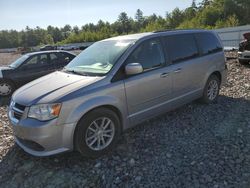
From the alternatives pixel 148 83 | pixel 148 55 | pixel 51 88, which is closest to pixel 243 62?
pixel 148 55

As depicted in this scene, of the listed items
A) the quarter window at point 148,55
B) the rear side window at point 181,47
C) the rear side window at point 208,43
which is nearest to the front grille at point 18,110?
the quarter window at point 148,55

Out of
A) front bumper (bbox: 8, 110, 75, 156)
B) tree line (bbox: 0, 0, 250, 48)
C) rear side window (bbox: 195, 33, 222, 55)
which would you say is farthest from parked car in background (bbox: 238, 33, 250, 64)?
tree line (bbox: 0, 0, 250, 48)

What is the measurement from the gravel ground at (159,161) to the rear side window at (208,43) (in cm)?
155

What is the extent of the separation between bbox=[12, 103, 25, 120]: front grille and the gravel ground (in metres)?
0.75

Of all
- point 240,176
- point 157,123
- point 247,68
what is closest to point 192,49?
point 157,123

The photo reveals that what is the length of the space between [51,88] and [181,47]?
272 centimetres

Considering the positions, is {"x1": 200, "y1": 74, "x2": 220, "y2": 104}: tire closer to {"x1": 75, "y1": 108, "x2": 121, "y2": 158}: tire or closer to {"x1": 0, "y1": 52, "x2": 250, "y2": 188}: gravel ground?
{"x1": 0, "y1": 52, "x2": 250, "y2": 188}: gravel ground

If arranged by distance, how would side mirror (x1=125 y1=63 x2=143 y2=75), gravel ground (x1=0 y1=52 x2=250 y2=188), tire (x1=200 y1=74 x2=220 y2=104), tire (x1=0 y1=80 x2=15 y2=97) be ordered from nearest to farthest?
gravel ground (x1=0 y1=52 x2=250 y2=188) < side mirror (x1=125 y1=63 x2=143 y2=75) < tire (x1=200 y1=74 x2=220 y2=104) < tire (x1=0 y1=80 x2=15 y2=97)

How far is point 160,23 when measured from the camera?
7456 centimetres

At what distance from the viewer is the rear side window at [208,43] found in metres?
5.80

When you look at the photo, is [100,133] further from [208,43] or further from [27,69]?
[27,69]

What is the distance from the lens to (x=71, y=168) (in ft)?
12.6

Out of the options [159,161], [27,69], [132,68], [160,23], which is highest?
[160,23]

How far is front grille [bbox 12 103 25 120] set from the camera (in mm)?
3828
